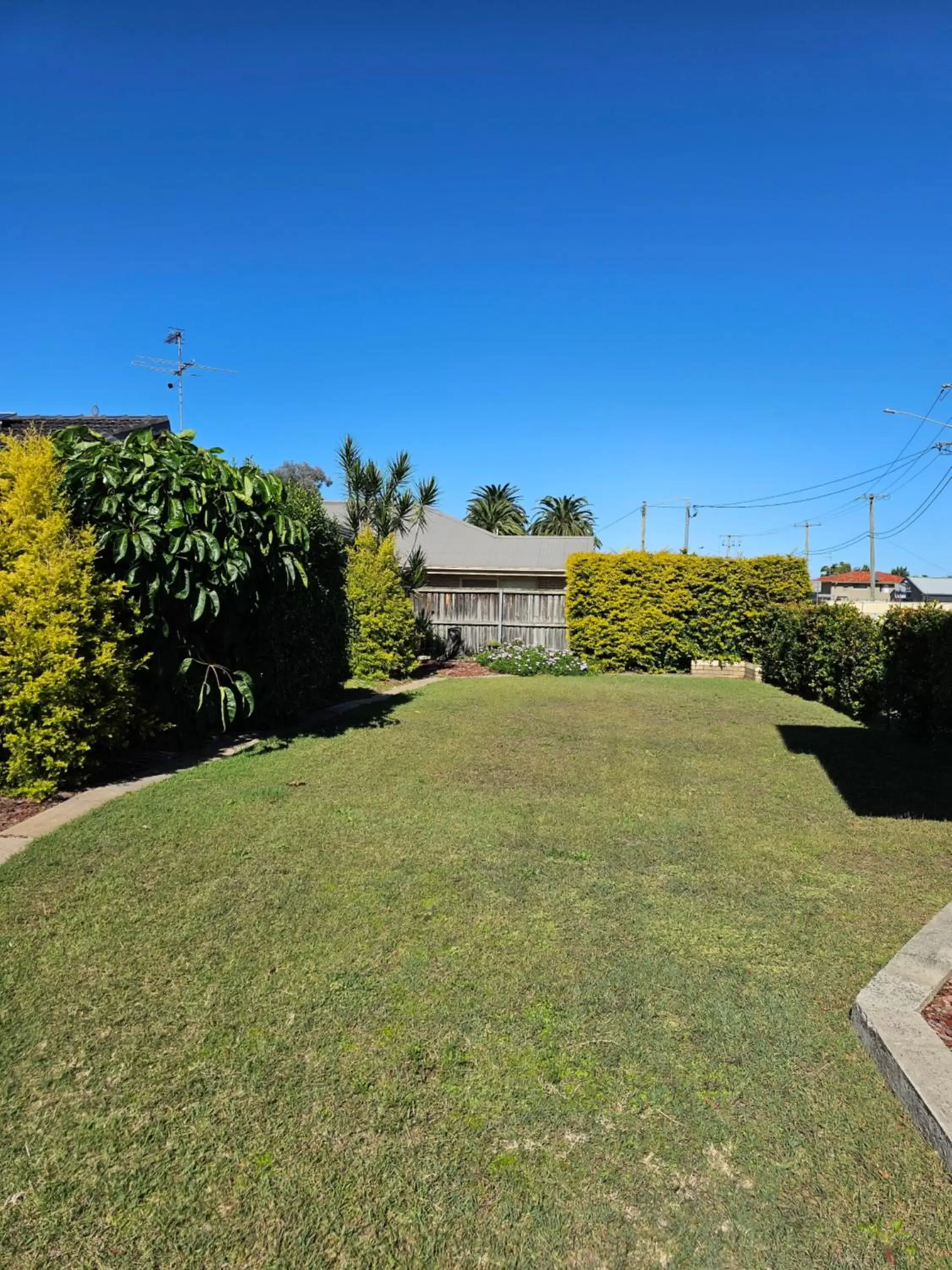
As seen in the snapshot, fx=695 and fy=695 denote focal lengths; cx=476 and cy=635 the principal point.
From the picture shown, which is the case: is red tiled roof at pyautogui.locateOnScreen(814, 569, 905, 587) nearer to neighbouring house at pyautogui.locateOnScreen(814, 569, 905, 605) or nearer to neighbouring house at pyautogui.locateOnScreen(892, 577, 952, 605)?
neighbouring house at pyautogui.locateOnScreen(814, 569, 905, 605)

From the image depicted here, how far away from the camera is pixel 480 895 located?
136 inches

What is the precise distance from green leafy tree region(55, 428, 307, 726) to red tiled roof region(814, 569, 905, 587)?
293ft

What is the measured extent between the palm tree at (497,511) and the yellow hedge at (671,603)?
32611 millimetres

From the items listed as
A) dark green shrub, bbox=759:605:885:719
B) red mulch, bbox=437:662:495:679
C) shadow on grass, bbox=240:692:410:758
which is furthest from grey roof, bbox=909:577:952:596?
shadow on grass, bbox=240:692:410:758

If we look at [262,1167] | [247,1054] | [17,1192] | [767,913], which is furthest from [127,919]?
[767,913]

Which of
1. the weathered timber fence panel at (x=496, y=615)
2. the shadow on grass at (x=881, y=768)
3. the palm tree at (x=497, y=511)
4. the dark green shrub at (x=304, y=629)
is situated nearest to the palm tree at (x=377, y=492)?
the weathered timber fence panel at (x=496, y=615)

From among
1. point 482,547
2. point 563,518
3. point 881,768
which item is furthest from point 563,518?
point 881,768

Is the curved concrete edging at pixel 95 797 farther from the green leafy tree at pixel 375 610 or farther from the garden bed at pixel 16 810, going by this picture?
the green leafy tree at pixel 375 610

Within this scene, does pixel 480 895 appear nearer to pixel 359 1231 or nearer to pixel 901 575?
pixel 359 1231

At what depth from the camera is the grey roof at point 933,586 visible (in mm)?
55406

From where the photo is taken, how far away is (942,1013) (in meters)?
2.44

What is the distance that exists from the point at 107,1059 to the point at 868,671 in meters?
8.87

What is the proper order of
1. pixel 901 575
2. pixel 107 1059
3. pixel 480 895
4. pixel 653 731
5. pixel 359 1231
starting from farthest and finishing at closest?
pixel 901 575, pixel 653 731, pixel 480 895, pixel 107 1059, pixel 359 1231

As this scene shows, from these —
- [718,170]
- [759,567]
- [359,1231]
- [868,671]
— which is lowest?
[359,1231]
